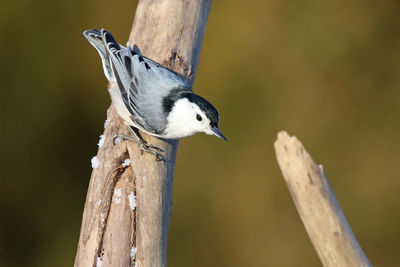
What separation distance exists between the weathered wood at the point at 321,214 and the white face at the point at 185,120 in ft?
1.14

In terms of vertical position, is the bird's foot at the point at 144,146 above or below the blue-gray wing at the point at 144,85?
below

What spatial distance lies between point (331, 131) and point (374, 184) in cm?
42

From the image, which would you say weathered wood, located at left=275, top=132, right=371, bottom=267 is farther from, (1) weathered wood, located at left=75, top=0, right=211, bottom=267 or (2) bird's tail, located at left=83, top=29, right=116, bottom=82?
(2) bird's tail, located at left=83, top=29, right=116, bottom=82

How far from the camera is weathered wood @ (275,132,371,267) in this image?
1.79 meters

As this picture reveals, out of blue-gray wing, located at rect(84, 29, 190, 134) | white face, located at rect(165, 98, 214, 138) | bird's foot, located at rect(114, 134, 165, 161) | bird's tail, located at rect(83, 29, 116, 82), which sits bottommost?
bird's foot, located at rect(114, 134, 165, 161)

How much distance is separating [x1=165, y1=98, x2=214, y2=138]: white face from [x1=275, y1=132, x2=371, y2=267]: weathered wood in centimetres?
35

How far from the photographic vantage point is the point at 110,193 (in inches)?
66.7

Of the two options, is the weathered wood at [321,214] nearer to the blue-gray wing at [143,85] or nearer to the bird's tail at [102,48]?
the blue-gray wing at [143,85]

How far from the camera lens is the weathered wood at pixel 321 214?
1.79 meters

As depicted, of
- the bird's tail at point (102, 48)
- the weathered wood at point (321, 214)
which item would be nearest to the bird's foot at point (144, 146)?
Answer: the bird's tail at point (102, 48)

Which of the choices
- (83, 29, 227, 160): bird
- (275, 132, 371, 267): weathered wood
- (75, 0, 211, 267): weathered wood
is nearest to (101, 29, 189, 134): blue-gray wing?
(83, 29, 227, 160): bird

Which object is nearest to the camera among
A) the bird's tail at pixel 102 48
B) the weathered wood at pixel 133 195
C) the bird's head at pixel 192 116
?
the weathered wood at pixel 133 195

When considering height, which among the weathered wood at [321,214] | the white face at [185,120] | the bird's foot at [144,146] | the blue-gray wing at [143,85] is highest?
the blue-gray wing at [143,85]

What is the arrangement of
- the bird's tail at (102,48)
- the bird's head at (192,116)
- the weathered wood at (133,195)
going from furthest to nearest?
the bird's tail at (102,48) → the bird's head at (192,116) → the weathered wood at (133,195)
